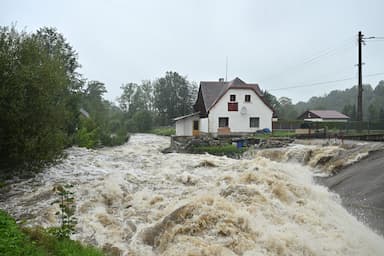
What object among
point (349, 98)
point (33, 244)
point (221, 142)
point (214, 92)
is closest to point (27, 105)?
point (33, 244)

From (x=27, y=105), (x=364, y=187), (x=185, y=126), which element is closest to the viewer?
(x=364, y=187)

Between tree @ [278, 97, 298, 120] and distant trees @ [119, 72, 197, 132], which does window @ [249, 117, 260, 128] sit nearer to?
distant trees @ [119, 72, 197, 132]

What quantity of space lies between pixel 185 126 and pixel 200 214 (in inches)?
1223

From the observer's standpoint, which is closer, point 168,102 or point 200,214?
point 200,214

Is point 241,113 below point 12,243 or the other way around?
the other way around

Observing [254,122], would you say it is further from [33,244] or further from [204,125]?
[33,244]

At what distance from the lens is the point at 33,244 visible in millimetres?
5082

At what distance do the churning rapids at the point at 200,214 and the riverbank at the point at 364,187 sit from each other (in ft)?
1.08

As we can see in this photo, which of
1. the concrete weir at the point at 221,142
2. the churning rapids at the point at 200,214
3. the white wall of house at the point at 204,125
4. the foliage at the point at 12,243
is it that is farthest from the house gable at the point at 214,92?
the foliage at the point at 12,243

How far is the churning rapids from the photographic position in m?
6.44

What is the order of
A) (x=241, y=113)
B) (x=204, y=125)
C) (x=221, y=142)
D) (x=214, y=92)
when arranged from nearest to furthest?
1. (x=221, y=142)
2. (x=241, y=113)
3. (x=204, y=125)
4. (x=214, y=92)

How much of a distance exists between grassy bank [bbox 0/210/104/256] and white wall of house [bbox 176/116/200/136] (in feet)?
101

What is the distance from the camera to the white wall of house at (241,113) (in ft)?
106

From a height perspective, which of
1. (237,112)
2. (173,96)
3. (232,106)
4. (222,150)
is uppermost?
(173,96)
